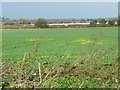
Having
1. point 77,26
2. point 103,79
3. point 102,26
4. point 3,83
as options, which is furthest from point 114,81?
point 77,26

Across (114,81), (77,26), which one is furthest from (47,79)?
(77,26)

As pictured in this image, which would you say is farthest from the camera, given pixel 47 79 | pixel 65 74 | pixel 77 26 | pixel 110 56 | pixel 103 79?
pixel 77 26

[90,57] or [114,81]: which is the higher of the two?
[90,57]

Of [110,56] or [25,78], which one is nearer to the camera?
[25,78]

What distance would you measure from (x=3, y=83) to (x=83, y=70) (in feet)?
7.41

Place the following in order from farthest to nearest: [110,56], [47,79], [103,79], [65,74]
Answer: [110,56] < [65,74] < [103,79] < [47,79]

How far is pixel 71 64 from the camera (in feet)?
26.6

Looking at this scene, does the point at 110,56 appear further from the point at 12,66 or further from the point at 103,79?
the point at 12,66

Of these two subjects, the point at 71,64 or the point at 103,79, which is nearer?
the point at 103,79

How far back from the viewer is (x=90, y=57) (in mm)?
8062

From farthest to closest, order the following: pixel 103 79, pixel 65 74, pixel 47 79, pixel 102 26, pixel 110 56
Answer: pixel 102 26 → pixel 110 56 → pixel 65 74 → pixel 103 79 → pixel 47 79

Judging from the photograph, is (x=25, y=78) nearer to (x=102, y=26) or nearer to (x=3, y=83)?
(x=3, y=83)

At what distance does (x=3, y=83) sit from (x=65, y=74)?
182cm

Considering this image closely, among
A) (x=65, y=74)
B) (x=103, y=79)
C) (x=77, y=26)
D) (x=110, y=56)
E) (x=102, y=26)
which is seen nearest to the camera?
(x=103, y=79)
